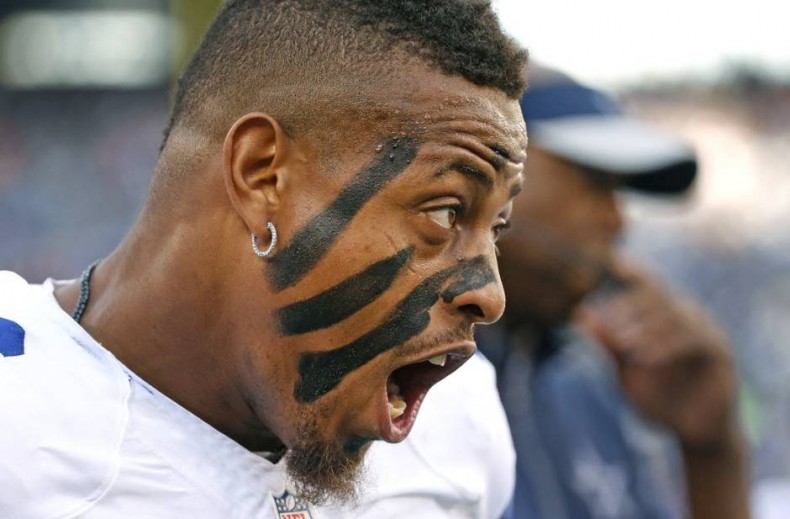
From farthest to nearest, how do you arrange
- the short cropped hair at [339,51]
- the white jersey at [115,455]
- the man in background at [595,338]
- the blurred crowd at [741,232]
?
the blurred crowd at [741,232] → the man in background at [595,338] → the short cropped hair at [339,51] → the white jersey at [115,455]

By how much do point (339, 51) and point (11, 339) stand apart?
27.8 inches

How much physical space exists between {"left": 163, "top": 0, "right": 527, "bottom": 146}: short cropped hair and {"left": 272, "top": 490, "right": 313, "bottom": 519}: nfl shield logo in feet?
2.06

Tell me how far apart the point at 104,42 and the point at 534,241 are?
12.5 metres

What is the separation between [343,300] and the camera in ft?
6.23

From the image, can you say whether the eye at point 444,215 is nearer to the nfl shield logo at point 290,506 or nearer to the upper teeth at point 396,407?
the upper teeth at point 396,407

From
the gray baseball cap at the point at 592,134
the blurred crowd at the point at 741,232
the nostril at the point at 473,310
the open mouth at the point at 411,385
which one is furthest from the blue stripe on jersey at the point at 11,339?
the blurred crowd at the point at 741,232

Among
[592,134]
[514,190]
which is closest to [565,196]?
[592,134]

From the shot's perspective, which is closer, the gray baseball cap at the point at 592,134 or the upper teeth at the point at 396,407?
the upper teeth at the point at 396,407

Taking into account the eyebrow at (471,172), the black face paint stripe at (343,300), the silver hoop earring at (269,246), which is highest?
the eyebrow at (471,172)

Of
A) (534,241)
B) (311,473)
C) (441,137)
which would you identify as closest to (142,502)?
(311,473)

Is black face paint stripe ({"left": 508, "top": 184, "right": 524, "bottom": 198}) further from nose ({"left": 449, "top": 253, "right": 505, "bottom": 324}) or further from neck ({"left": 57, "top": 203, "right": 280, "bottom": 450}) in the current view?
neck ({"left": 57, "top": 203, "right": 280, "bottom": 450})

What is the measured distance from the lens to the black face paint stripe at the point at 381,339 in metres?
1.89

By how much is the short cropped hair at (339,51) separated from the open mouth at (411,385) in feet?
1.43

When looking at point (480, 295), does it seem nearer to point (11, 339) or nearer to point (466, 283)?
point (466, 283)
